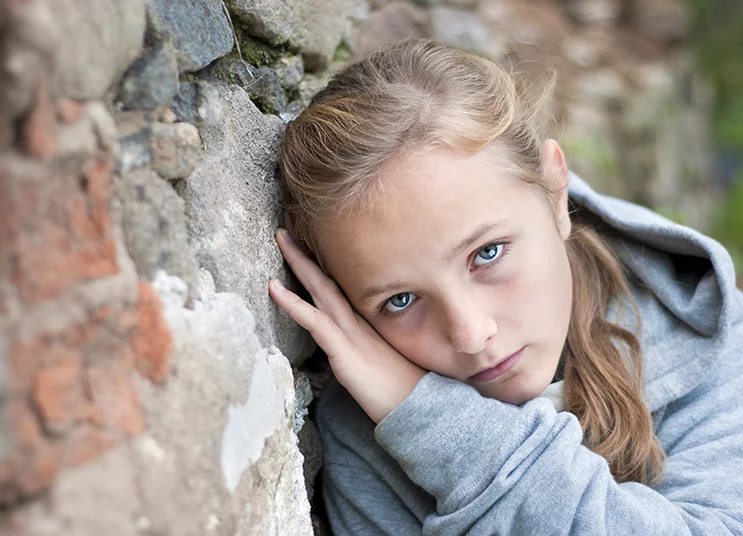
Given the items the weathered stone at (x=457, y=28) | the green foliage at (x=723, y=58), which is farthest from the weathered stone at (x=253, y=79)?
the green foliage at (x=723, y=58)

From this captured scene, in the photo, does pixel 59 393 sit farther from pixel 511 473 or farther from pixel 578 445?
pixel 578 445

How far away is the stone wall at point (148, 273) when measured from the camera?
2.60ft

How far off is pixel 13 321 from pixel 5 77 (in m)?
0.24

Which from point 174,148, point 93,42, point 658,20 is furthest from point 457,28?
point 658,20

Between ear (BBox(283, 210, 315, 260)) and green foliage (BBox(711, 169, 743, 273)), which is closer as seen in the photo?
ear (BBox(283, 210, 315, 260))

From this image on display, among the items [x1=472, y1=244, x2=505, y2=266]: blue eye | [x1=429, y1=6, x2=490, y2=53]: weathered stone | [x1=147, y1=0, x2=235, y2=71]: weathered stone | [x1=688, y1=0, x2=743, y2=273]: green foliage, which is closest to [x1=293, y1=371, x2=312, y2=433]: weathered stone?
[x1=472, y1=244, x2=505, y2=266]: blue eye

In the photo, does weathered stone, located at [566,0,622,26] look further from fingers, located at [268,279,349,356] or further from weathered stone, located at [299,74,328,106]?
fingers, located at [268,279,349,356]

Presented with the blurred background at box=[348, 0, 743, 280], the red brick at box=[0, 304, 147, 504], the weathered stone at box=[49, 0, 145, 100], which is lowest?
the blurred background at box=[348, 0, 743, 280]

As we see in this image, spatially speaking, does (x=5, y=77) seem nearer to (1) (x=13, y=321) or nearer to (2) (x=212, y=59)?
(1) (x=13, y=321)

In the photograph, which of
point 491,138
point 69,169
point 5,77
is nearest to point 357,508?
point 491,138

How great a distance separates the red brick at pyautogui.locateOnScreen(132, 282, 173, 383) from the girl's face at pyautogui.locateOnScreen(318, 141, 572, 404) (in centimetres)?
63

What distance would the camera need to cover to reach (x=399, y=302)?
167cm

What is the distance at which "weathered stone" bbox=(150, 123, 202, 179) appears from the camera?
1.15 m

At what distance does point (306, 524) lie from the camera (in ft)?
4.91
